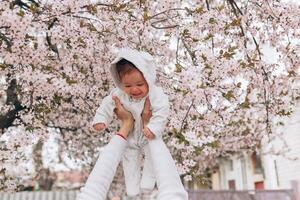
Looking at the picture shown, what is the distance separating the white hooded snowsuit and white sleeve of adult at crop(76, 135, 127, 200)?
0.13 metres

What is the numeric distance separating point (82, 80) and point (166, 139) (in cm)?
231

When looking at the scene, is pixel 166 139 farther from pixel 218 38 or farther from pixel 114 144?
pixel 114 144

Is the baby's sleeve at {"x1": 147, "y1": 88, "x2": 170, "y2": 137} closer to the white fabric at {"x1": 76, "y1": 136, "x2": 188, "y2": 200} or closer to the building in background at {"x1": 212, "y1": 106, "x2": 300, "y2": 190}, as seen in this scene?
the white fabric at {"x1": 76, "y1": 136, "x2": 188, "y2": 200}

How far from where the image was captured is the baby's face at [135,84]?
2.99 m

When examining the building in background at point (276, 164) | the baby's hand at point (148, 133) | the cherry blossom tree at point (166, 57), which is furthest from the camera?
the building in background at point (276, 164)

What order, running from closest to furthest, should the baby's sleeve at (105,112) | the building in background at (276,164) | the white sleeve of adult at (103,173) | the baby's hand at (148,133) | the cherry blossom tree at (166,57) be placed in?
the white sleeve of adult at (103,173) → the baby's hand at (148,133) → the baby's sleeve at (105,112) → the cherry blossom tree at (166,57) → the building in background at (276,164)

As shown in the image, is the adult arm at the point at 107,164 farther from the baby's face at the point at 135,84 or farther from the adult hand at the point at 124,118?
the baby's face at the point at 135,84

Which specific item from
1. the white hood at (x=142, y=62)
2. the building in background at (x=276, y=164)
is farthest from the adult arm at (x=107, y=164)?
the building in background at (x=276, y=164)

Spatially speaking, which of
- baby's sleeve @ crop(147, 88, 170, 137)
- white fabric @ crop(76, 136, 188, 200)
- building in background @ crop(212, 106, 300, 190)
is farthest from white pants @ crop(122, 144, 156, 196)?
building in background @ crop(212, 106, 300, 190)

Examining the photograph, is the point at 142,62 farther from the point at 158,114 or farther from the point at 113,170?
the point at 113,170

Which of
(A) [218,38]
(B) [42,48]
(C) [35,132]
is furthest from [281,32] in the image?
(C) [35,132]

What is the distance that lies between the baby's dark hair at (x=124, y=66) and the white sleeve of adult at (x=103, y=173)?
0.50 metres

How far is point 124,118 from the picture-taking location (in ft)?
10.1

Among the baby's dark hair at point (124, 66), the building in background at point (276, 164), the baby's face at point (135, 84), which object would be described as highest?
the baby's dark hair at point (124, 66)
